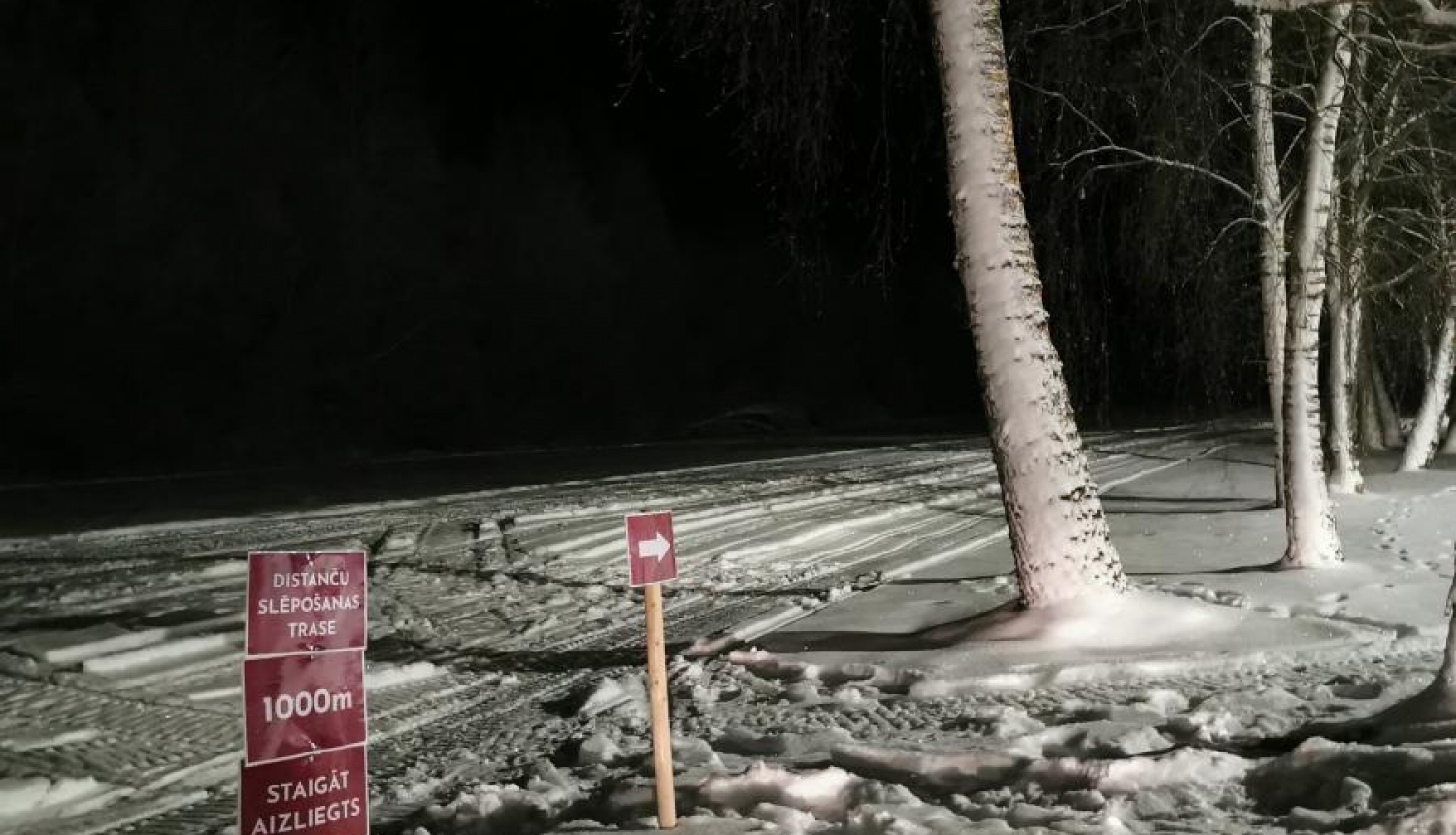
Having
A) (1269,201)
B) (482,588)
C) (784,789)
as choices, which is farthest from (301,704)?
(1269,201)

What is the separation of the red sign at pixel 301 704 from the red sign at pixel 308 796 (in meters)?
0.04

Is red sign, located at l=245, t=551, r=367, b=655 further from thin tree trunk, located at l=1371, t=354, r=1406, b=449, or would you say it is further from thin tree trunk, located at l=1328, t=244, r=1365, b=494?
thin tree trunk, located at l=1371, t=354, r=1406, b=449

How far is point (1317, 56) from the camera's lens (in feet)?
40.9

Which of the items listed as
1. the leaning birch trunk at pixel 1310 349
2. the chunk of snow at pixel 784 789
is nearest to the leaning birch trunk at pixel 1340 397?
the leaning birch trunk at pixel 1310 349

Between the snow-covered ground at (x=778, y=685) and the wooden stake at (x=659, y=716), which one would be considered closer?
the wooden stake at (x=659, y=716)

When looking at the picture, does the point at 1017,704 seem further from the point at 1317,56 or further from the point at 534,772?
the point at 1317,56

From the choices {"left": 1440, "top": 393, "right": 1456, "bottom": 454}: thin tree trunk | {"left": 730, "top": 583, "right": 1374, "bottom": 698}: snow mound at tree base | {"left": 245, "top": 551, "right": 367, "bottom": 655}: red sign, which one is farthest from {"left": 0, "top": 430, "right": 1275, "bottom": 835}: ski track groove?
{"left": 1440, "top": 393, "right": 1456, "bottom": 454}: thin tree trunk

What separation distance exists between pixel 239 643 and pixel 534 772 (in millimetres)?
4269

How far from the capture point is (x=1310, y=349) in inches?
430

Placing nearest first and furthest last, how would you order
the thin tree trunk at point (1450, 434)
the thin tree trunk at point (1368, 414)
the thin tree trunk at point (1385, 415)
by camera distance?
the thin tree trunk at point (1450, 434), the thin tree trunk at point (1368, 414), the thin tree trunk at point (1385, 415)

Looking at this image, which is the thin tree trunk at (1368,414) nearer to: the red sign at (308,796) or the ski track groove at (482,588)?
the ski track groove at (482,588)

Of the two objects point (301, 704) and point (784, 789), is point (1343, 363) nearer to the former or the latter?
point (784, 789)

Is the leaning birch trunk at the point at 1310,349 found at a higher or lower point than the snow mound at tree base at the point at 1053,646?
higher

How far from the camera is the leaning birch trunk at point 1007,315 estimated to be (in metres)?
8.38
